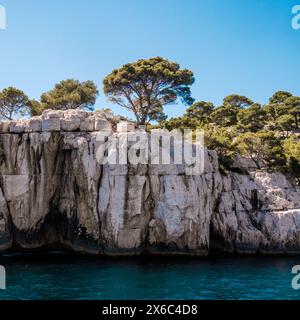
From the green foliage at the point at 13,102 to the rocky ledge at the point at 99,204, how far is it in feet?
62.9

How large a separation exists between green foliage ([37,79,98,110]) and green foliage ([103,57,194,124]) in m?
5.37

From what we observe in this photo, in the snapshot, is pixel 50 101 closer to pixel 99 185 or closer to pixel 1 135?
pixel 1 135

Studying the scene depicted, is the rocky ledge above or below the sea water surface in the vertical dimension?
above

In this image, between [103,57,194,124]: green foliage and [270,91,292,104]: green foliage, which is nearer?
[103,57,194,124]: green foliage

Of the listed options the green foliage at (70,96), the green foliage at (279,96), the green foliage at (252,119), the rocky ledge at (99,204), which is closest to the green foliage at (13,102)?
the green foliage at (70,96)

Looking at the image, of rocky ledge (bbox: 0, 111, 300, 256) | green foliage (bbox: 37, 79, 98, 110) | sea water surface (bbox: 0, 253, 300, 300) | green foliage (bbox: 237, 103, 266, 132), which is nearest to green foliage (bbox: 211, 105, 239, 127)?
green foliage (bbox: 237, 103, 266, 132)

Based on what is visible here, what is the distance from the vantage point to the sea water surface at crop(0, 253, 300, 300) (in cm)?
2827

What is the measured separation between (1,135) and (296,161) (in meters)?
33.7

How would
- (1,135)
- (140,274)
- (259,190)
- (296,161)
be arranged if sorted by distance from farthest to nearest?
(296,161) < (259,190) < (1,135) < (140,274)

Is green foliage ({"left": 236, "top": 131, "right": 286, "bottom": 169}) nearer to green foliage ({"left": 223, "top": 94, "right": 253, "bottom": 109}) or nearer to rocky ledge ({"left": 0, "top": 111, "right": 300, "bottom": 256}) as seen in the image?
rocky ledge ({"left": 0, "top": 111, "right": 300, "bottom": 256})

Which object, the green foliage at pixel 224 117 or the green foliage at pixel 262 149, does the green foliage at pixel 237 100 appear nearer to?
the green foliage at pixel 224 117
